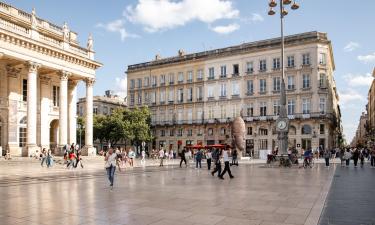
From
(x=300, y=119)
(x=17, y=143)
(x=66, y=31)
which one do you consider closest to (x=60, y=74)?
(x=66, y=31)

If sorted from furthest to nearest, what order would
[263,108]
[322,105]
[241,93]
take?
[241,93], [263,108], [322,105]

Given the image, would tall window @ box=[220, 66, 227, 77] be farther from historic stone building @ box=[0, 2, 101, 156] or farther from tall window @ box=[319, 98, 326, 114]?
historic stone building @ box=[0, 2, 101, 156]

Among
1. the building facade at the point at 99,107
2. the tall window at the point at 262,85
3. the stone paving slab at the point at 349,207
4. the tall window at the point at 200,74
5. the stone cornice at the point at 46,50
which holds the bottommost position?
the stone paving slab at the point at 349,207

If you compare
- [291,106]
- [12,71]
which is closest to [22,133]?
[12,71]

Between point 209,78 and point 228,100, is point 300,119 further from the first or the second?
point 209,78

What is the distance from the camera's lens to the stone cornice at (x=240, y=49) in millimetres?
52438

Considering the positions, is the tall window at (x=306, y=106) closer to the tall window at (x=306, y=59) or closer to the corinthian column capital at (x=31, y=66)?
the tall window at (x=306, y=59)

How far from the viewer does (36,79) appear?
34.2m

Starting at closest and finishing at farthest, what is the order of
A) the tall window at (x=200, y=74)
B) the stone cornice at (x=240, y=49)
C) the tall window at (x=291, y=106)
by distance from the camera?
1. the stone cornice at (x=240, y=49)
2. the tall window at (x=291, y=106)
3. the tall window at (x=200, y=74)

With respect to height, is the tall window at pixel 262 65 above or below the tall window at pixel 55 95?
above

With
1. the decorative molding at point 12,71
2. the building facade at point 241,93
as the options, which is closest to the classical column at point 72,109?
the decorative molding at point 12,71

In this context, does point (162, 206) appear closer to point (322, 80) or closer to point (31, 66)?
point (31, 66)

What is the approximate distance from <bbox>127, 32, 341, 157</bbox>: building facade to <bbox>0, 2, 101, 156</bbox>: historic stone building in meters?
25.2

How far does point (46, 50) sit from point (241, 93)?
114ft
